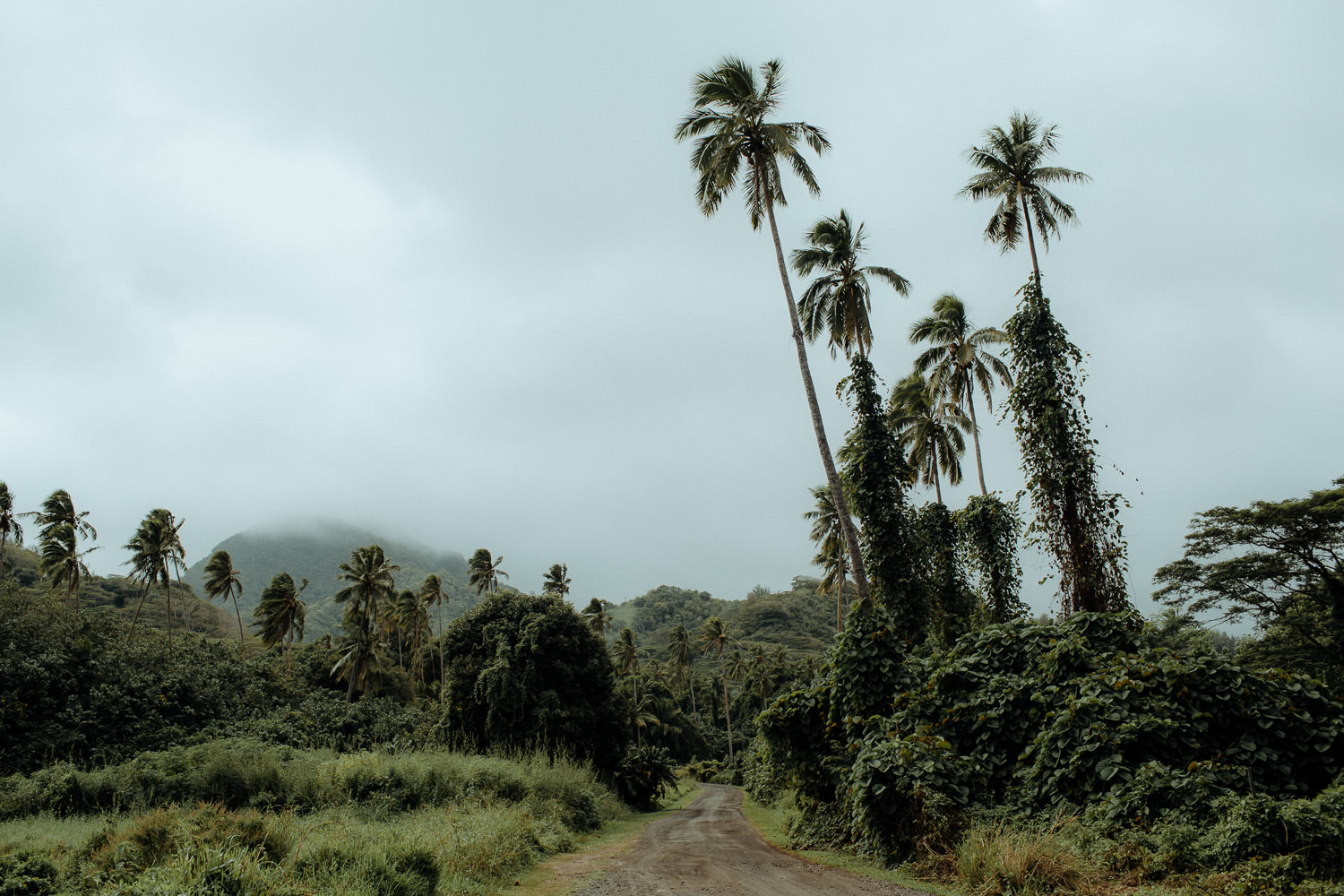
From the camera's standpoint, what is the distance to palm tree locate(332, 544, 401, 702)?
47.8 m

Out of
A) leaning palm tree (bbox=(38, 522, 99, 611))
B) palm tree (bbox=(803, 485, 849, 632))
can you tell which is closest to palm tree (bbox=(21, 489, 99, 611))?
leaning palm tree (bbox=(38, 522, 99, 611))

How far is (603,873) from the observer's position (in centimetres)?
1098

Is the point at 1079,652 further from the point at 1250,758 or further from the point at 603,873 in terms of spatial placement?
the point at 603,873

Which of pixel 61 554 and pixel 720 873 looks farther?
pixel 61 554

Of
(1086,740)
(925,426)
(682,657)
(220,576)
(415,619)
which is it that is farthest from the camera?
(682,657)

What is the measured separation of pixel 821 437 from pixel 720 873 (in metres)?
11.1

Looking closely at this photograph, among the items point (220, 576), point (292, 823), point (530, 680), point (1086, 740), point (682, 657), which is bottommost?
point (682, 657)

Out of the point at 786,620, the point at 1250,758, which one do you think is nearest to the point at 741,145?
the point at 1250,758

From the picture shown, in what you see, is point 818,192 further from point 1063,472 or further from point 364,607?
point 364,607

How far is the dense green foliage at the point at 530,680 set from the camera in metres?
29.1

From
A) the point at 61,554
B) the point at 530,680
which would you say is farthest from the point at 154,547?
the point at 530,680

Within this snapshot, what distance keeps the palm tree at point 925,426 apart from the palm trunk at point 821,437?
10.1m

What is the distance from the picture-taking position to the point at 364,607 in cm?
5122

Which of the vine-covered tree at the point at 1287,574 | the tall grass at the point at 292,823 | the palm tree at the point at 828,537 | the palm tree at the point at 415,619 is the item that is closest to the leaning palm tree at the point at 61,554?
the palm tree at the point at 415,619
